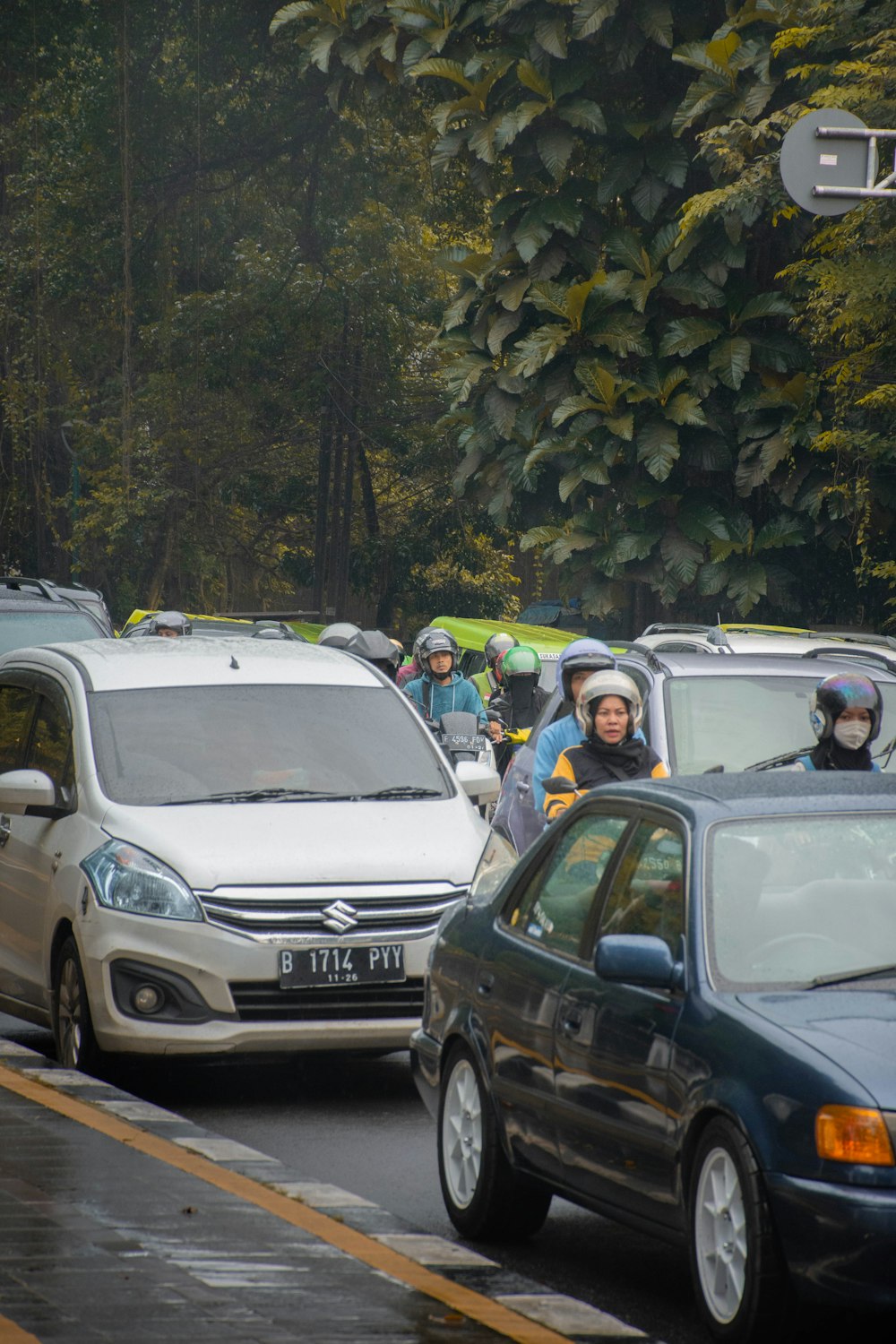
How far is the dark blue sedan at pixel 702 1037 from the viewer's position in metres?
4.62

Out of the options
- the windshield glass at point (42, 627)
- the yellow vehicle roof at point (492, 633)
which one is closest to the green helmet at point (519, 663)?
the windshield glass at point (42, 627)

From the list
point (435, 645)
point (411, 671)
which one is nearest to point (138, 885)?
point (435, 645)

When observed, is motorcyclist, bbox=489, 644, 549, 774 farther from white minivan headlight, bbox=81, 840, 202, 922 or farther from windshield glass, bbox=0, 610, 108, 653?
white minivan headlight, bbox=81, 840, 202, 922

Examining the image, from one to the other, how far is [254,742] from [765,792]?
3862 mm

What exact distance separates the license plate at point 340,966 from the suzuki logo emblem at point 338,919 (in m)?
0.08

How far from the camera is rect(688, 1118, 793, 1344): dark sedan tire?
184 inches

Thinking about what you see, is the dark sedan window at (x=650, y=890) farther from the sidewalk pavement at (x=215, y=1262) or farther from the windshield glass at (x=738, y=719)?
the windshield glass at (x=738, y=719)

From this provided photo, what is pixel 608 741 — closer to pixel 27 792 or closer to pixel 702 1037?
pixel 27 792

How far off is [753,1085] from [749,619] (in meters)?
22.1

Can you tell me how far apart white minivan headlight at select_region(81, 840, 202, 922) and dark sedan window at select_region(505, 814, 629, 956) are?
1.98m

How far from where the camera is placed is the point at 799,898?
5.38 metres

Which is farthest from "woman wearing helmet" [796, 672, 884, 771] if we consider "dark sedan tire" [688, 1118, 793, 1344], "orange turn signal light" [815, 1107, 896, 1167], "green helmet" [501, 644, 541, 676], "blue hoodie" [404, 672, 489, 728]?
"green helmet" [501, 644, 541, 676]

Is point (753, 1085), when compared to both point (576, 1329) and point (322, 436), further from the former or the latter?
point (322, 436)

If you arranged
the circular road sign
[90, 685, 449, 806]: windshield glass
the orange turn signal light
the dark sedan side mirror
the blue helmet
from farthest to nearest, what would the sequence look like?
the circular road sign, the blue helmet, [90, 685, 449, 806]: windshield glass, the dark sedan side mirror, the orange turn signal light
